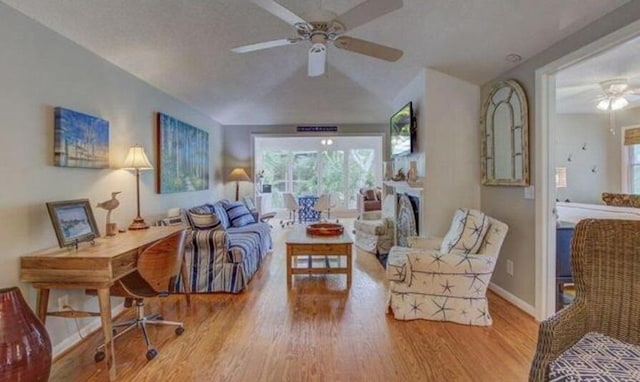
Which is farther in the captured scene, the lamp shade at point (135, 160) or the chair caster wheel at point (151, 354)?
the lamp shade at point (135, 160)

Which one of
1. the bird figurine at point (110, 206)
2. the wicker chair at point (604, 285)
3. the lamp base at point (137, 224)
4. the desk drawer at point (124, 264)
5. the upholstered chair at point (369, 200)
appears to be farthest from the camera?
the upholstered chair at point (369, 200)

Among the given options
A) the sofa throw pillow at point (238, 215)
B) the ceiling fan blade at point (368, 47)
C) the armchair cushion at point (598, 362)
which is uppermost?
the ceiling fan blade at point (368, 47)

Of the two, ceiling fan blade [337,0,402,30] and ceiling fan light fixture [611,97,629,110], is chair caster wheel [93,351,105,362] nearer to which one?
ceiling fan blade [337,0,402,30]

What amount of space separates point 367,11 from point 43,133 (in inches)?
91.4

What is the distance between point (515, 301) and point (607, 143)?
13.8 ft

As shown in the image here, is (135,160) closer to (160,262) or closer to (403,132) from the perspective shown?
(160,262)

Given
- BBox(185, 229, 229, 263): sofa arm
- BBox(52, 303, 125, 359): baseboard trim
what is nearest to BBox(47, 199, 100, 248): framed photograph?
BBox(52, 303, 125, 359): baseboard trim

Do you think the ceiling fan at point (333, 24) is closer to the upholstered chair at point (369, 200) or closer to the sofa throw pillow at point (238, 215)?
the sofa throw pillow at point (238, 215)

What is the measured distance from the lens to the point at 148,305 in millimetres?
3428

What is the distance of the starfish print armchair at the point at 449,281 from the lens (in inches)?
114

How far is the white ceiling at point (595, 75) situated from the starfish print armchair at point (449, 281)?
1.58 meters

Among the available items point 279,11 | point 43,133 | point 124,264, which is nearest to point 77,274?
point 124,264

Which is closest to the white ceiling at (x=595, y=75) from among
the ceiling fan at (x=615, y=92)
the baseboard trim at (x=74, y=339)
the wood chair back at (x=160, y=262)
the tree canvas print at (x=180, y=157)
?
the ceiling fan at (x=615, y=92)

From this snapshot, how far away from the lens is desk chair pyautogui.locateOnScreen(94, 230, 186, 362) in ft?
8.04
